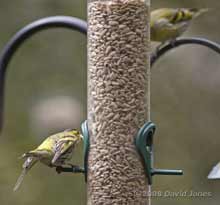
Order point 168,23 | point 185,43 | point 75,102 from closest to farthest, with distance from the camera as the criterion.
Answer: point 185,43
point 168,23
point 75,102

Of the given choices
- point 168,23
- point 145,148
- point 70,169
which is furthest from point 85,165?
point 168,23

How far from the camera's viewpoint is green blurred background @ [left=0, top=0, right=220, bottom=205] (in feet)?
29.0

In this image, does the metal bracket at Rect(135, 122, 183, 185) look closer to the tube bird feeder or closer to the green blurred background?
the tube bird feeder

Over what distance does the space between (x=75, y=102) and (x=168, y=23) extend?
2805mm

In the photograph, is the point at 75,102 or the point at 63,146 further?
the point at 75,102

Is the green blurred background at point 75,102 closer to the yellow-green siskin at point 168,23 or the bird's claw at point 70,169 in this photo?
the yellow-green siskin at point 168,23

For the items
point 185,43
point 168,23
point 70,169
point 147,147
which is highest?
point 185,43

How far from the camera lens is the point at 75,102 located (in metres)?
8.81

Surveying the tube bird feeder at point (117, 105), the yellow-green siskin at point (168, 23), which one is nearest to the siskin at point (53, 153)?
the tube bird feeder at point (117, 105)

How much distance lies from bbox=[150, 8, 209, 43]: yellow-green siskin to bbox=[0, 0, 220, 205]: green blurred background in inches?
93.1

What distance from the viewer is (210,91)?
8.92 m

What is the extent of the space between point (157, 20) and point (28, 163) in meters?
1.89

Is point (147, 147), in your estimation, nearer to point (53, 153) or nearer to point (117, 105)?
point (117, 105)

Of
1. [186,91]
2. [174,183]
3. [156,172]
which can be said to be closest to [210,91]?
[186,91]
